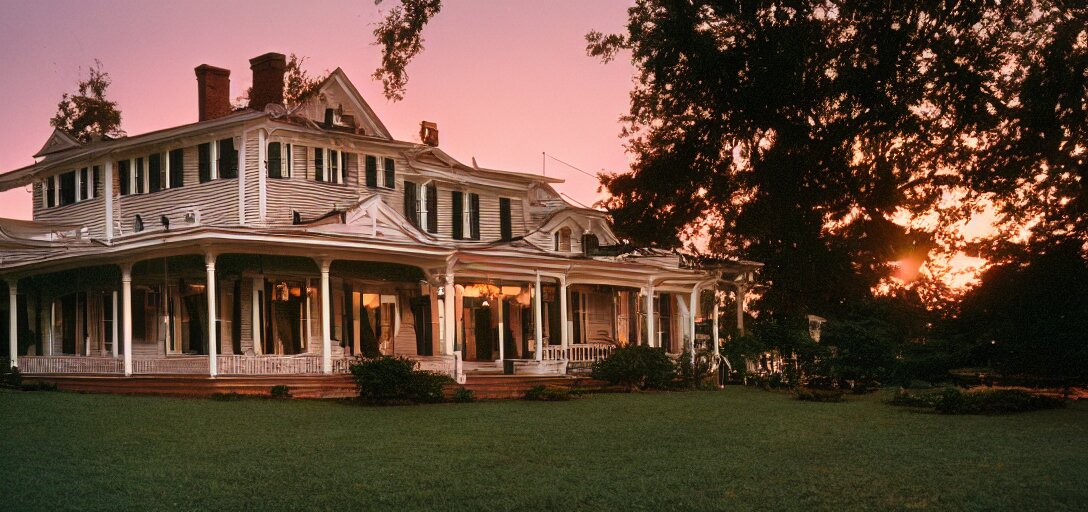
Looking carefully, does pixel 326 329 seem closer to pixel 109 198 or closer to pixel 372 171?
pixel 372 171

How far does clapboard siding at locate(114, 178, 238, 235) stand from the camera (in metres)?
26.3

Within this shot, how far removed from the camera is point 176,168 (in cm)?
2708

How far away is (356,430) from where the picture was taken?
16.0 metres

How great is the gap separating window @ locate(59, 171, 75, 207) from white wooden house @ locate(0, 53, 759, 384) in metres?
0.06

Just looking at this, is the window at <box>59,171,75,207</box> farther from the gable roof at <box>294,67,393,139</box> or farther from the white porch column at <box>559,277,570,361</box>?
the white porch column at <box>559,277,570,361</box>

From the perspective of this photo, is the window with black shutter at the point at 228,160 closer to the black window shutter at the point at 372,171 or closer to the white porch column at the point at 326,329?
the black window shutter at the point at 372,171

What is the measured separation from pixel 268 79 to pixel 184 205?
471 cm

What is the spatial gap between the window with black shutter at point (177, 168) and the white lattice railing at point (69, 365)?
487cm

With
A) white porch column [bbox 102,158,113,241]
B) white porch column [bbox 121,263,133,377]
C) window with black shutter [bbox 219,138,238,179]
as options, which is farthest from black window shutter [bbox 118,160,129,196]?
white porch column [bbox 121,263,133,377]

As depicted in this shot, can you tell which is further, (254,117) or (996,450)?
(254,117)

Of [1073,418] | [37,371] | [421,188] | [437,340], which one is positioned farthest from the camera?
[421,188]

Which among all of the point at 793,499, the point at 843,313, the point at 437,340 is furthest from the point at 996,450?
the point at 843,313

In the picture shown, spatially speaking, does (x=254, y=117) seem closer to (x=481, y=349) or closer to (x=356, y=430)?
(x=481, y=349)

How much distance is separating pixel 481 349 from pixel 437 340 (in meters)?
3.23
